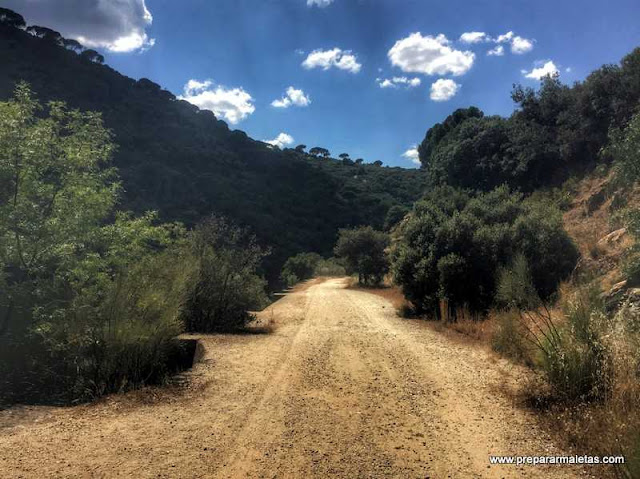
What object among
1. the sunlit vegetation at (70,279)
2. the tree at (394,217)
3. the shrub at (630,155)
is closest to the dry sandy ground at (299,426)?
the sunlit vegetation at (70,279)

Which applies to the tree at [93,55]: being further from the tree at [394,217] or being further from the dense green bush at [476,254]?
the dense green bush at [476,254]

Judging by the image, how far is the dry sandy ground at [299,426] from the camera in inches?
158

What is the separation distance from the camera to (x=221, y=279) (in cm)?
1298

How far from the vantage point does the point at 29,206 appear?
9.05m

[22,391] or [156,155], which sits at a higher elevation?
[156,155]

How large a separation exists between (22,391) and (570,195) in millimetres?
25160

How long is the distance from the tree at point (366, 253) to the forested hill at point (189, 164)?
15.2 meters

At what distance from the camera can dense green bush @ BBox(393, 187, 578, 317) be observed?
40.5ft

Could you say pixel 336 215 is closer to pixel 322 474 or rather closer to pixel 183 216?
pixel 183 216

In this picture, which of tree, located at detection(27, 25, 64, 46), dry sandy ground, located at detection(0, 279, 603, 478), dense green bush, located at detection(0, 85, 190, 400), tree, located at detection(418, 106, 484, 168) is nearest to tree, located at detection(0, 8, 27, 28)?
tree, located at detection(27, 25, 64, 46)

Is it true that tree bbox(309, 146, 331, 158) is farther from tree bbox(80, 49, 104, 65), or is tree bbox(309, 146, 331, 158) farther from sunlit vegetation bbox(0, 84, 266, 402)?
sunlit vegetation bbox(0, 84, 266, 402)

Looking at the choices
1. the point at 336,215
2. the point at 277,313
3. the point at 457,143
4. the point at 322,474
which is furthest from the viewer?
the point at 336,215

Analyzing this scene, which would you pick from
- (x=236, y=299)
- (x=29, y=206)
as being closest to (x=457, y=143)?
(x=236, y=299)

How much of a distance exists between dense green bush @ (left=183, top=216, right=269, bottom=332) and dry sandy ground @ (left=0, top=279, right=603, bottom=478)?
14.5 ft
